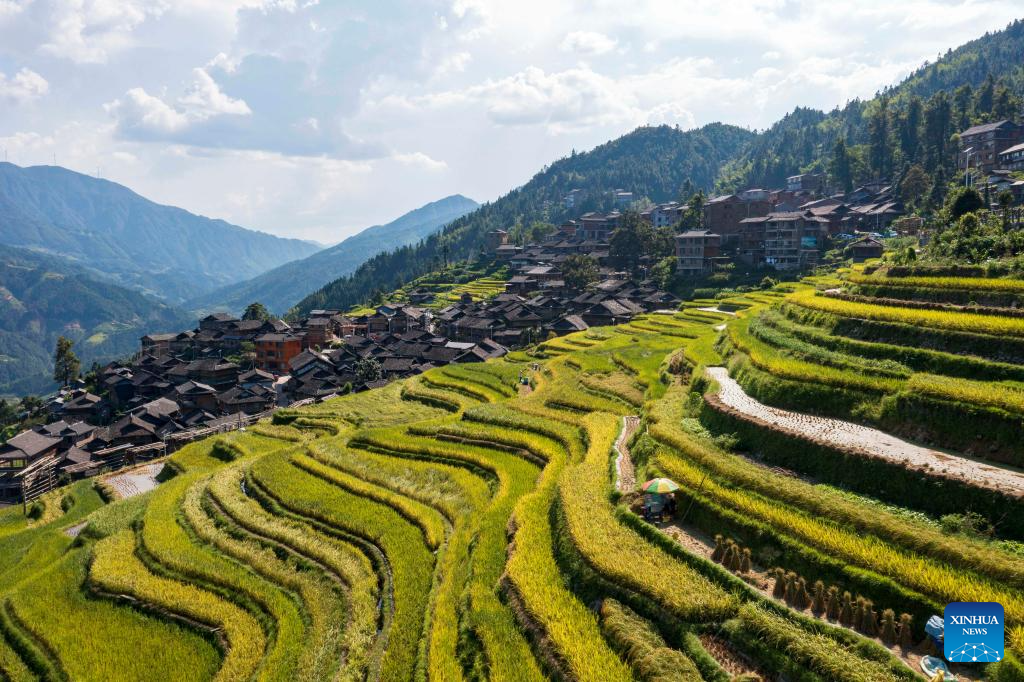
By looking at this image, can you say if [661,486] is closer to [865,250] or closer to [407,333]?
[865,250]

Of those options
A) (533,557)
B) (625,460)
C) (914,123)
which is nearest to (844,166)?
(914,123)

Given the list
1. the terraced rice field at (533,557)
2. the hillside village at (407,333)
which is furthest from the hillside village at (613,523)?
the hillside village at (407,333)

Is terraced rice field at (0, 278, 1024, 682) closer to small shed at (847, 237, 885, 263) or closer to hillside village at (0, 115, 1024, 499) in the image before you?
hillside village at (0, 115, 1024, 499)

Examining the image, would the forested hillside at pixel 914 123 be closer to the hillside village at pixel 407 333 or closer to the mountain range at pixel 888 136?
the mountain range at pixel 888 136

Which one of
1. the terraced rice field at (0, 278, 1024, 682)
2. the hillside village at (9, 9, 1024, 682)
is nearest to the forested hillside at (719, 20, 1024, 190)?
the hillside village at (9, 9, 1024, 682)

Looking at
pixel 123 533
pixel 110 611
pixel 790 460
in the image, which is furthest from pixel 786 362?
pixel 123 533

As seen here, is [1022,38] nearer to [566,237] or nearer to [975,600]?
[566,237]
